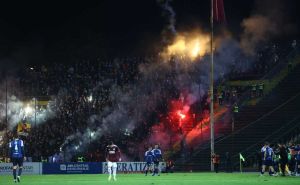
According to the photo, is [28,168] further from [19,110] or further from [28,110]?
[19,110]

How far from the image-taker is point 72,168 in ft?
174

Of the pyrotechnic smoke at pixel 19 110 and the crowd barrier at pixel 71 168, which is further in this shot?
the pyrotechnic smoke at pixel 19 110

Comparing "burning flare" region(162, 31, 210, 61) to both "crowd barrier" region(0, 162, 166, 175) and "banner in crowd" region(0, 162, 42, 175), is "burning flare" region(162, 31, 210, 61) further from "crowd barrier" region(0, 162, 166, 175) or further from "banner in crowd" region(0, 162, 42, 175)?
"banner in crowd" region(0, 162, 42, 175)

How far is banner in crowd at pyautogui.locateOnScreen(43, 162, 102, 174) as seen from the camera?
5231 centimetres

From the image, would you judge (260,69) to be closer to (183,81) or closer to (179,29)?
(183,81)

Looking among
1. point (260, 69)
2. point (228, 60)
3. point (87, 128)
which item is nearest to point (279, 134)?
point (260, 69)

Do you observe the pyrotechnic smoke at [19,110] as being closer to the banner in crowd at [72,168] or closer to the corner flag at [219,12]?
the banner in crowd at [72,168]

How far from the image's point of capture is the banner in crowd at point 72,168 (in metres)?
52.3

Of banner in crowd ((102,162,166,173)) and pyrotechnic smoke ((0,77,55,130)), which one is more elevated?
pyrotechnic smoke ((0,77,55,130))

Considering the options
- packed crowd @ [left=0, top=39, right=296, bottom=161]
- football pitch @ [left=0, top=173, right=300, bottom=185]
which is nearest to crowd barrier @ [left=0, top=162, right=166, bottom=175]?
packed crowd @ [left=0, top=39, right=296, bottom=161]

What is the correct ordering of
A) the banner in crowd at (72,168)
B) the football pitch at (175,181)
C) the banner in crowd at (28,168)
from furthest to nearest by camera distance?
the banner in crowd at (72,168) < the banner in crowd at (28,168) < the football pitch at (175,181)

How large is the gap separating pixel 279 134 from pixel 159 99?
17770 mm

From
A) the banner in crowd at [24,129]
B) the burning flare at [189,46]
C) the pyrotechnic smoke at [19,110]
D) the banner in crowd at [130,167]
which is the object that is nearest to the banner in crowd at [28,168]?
the banner in crowd at [130,167]

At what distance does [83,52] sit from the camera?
8944 centimetres
